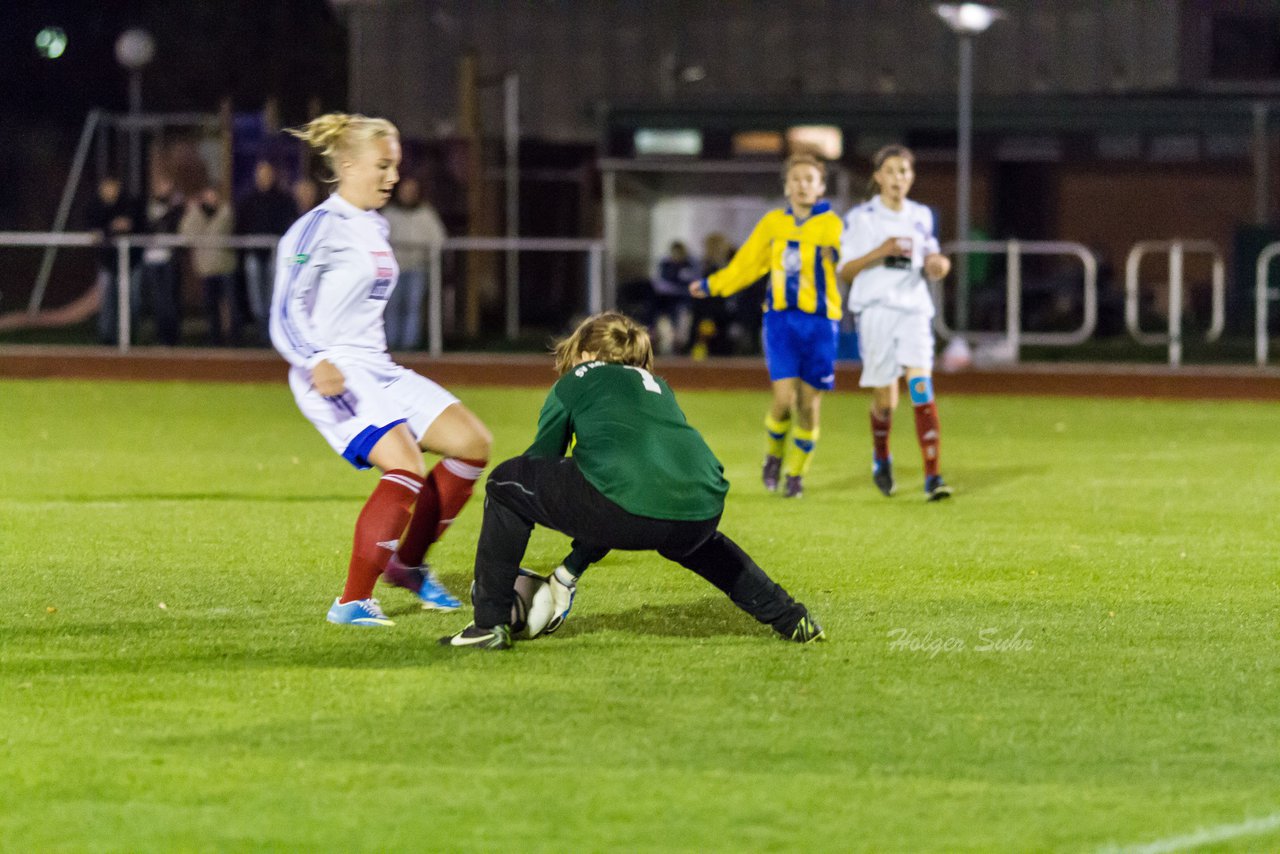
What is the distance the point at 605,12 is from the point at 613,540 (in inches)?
838

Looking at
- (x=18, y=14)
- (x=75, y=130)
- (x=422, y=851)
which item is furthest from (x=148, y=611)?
(x=18, y=14)

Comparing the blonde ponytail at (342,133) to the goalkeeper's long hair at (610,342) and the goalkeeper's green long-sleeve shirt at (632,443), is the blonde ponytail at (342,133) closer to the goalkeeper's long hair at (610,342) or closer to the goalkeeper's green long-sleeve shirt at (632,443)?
the goalkeeper's long hair at (610,342)

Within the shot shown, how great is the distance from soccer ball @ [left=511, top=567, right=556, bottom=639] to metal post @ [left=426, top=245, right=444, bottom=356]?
14.2m

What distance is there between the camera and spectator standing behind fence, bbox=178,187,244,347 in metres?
21.8

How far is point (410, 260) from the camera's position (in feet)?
70.0

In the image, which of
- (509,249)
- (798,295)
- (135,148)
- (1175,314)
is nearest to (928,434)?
(798,295)

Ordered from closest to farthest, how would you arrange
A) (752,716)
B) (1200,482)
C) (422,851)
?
(422,851), (752,716), (1200,482)

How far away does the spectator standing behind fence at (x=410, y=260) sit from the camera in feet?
69.6

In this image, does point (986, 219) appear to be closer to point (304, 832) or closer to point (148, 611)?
point (148, 611)

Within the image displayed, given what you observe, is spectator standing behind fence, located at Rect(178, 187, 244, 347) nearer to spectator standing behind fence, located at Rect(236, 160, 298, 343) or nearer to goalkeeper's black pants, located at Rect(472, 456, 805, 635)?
spectator standing behind fence, located at Rect(236, 160, 298, 343)

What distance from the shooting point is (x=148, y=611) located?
24.7 feet

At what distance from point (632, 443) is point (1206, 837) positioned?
2.45 metres

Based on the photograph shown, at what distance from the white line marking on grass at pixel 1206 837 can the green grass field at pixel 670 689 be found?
0.02 metres
